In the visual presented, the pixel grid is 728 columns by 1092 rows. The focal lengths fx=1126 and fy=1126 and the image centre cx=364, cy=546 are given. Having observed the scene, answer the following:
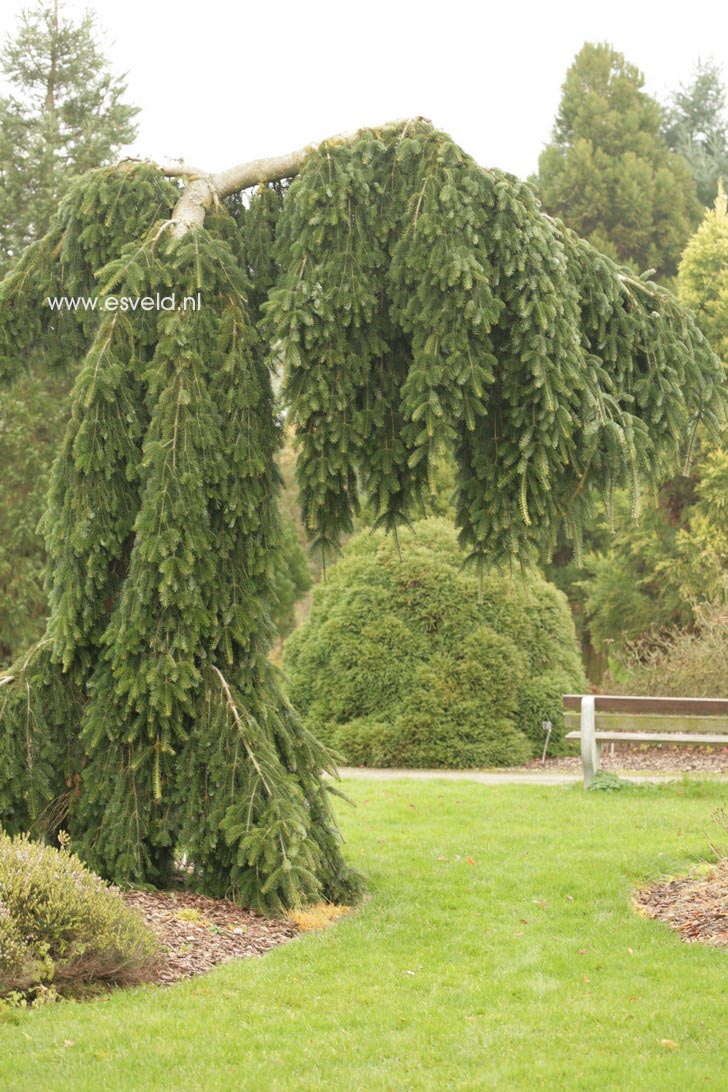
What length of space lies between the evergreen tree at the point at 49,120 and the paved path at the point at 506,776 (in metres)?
11.3

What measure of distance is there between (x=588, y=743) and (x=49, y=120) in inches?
556

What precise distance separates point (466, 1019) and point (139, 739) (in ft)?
7.46

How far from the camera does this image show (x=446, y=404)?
5367 millimetres

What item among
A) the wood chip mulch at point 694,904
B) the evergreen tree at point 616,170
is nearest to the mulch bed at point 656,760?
the wood chip mulch at point 694,904

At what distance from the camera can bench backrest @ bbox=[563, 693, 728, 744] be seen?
10312mm

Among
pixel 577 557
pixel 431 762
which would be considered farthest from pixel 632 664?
pixel 577 557

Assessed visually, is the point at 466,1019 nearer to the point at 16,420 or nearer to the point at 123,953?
the point at 123,953

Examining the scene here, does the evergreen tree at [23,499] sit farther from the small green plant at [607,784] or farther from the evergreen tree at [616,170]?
the evergreen tree at [616,170]

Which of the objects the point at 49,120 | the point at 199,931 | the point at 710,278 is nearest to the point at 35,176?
the point at 49,120

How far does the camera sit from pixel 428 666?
11.9 m

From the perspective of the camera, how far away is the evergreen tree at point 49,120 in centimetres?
1852

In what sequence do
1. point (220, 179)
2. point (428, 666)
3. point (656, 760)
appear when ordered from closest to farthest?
point (220, 179), point (428, 666), point (656, 760)

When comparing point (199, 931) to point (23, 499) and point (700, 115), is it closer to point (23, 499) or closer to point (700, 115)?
point (23, 499)

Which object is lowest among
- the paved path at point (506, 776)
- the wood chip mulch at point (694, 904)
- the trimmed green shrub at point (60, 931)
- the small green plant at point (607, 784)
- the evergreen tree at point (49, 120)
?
the paved path at point (506, 776)
